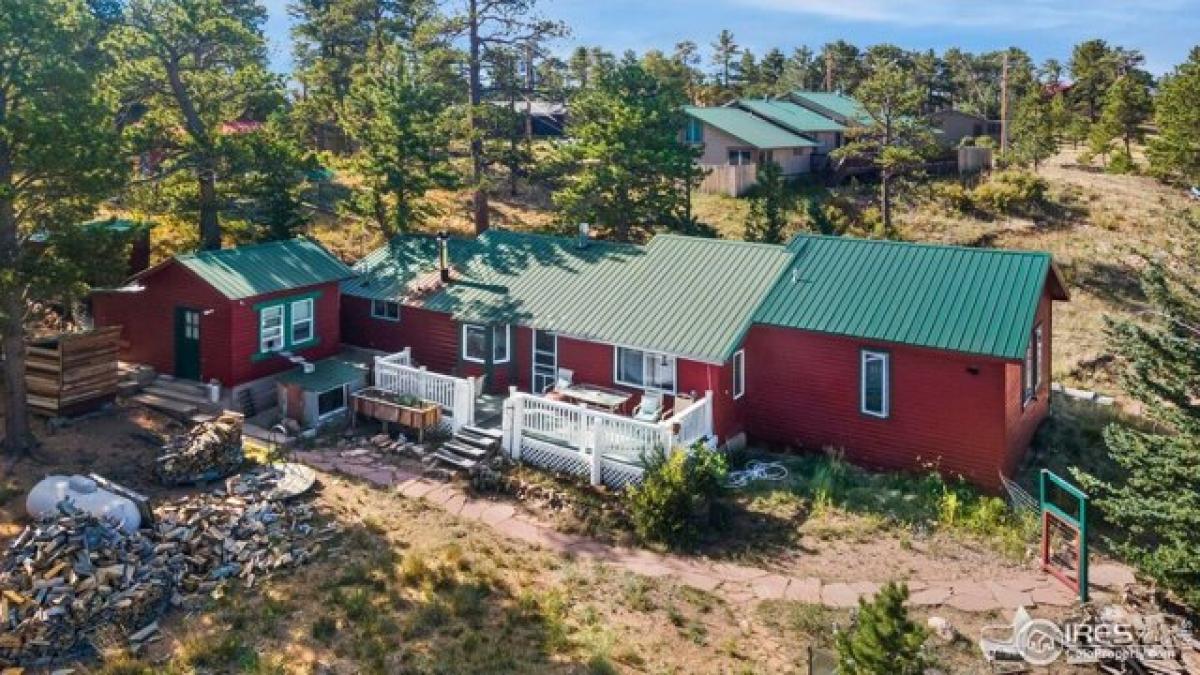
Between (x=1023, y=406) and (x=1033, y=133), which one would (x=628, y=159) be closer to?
(x=1023, y=406)

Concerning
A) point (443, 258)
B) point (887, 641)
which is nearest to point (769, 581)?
point (887, 641)

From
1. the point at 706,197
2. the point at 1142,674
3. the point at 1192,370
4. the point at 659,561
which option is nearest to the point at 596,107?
the point at 706,197

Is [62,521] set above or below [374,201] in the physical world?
below

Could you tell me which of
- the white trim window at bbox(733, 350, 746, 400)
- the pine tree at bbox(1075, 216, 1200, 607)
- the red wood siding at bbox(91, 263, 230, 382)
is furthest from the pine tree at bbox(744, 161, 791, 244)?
the red wood siding at bbox(91, 263, 230, 382)

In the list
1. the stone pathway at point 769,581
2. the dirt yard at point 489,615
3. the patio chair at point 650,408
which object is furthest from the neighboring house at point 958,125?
the dirt yard at point 489,615

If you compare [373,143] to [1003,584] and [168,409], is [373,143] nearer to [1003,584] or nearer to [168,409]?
[168,409]
